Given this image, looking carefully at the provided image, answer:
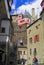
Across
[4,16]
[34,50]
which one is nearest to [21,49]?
[34,50]

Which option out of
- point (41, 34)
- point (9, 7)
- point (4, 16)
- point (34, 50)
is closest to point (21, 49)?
point (34, 50)

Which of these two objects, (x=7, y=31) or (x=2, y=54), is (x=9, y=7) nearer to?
(x=7, y=31)

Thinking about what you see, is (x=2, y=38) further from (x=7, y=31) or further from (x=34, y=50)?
(x=34, y=50)

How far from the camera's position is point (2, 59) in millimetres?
30172

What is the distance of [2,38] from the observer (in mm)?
31219

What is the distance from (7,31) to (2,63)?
5660mm

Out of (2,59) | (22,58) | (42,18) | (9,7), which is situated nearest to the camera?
(2,59)

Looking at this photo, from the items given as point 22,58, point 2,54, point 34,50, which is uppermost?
point 2,54

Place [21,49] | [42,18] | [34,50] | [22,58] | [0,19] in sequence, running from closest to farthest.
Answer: [0,19] → [42,18] → [34,50] → [22,58] → [21,49]

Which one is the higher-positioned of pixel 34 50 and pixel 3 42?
pixel 3 42

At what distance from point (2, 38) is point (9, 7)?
10.5 meters

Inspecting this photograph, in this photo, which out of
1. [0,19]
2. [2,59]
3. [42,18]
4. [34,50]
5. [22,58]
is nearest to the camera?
[2,59]

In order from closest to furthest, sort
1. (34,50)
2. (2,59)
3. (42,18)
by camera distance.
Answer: (2,59) → (42,18) → (34,50)

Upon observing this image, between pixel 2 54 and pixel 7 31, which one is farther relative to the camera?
pixel 7 31
